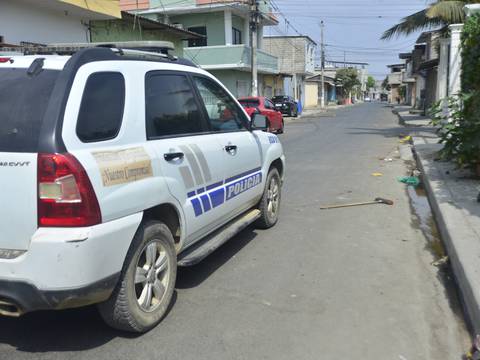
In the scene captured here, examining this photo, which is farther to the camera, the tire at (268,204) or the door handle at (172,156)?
the tire at (268,204)

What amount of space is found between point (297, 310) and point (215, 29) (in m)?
28.8

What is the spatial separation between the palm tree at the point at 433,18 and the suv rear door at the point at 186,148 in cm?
1654

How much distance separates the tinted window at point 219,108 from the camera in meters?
4.70

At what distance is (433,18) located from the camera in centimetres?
2131

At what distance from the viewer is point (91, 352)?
3.33 m

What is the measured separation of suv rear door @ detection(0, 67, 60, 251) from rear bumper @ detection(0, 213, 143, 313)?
0.10 meters

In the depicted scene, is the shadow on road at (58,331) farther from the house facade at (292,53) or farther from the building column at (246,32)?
the house facade at (292,53)

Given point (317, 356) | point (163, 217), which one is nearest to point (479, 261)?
point (317, 356)

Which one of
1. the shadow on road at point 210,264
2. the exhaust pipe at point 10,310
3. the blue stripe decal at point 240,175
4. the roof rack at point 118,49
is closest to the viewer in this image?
the exhaust pipe at point 10,310

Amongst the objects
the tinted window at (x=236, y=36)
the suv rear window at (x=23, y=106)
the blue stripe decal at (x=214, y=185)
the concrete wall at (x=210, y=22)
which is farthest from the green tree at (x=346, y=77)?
the suv rear window at (x=23, y=106)

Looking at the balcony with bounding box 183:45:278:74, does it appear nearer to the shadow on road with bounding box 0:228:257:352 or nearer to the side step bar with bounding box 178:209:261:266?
the side step bar with bounding box 178:209:261:266

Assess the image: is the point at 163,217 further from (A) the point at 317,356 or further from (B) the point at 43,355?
(A) the point at 317,356

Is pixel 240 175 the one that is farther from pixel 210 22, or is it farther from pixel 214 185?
pixel 210 22

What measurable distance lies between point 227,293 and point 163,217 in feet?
3.27
